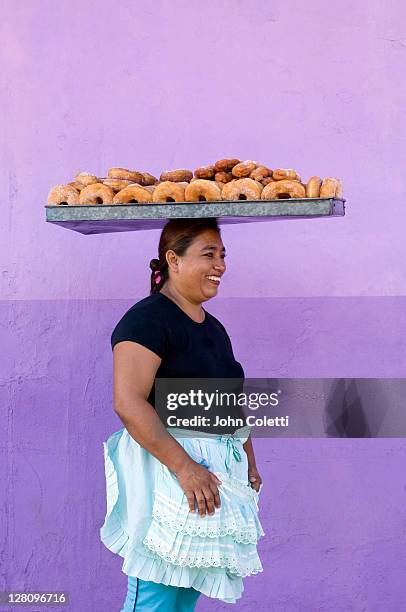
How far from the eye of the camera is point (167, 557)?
2.99 metres

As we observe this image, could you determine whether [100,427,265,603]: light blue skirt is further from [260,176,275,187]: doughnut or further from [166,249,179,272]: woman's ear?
[260,176,275,187]: doughnut

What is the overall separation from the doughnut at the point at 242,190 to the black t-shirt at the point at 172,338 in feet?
1.29

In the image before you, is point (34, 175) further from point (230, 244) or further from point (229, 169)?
point (229, 169)

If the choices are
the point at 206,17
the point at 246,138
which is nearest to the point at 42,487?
the point at 246,138

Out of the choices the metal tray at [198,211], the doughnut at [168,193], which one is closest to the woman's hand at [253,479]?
the metal tray at [198,211]

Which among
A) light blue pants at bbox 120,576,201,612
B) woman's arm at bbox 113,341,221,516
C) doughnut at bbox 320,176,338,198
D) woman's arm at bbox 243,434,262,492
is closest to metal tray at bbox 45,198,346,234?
doughnut at bbox 320,176,338,198

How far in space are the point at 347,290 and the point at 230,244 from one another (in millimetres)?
521

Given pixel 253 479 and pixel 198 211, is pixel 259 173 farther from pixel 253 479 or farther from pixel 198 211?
pixel 253 479

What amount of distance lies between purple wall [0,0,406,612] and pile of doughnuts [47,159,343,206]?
1036 mm

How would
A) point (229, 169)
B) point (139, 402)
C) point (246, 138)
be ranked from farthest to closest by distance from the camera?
point (246, 138) < point (229, 169) < point (139, 402)

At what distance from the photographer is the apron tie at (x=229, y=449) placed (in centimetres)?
316

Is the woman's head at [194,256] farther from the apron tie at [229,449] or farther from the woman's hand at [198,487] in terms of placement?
the woman's hand at [198,487]

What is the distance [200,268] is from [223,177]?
11.5 inches

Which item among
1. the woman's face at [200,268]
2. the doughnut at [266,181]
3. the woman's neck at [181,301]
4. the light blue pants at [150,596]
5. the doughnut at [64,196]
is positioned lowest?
the light blue pants at [150,596]
